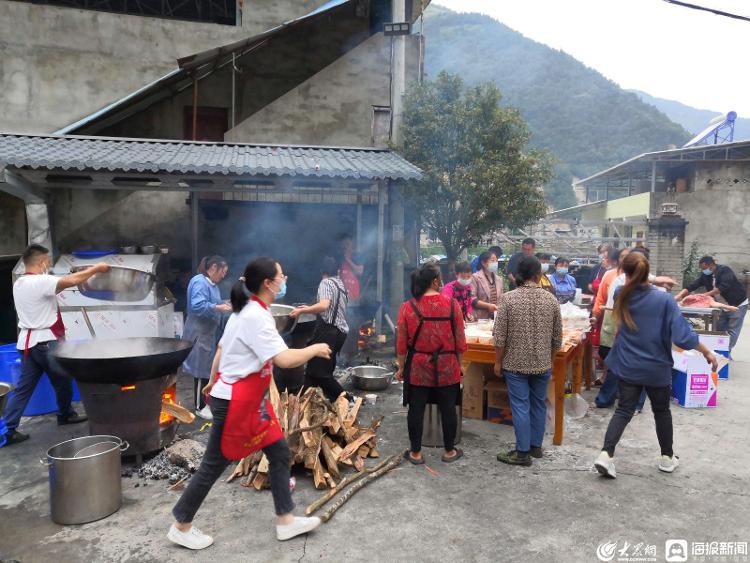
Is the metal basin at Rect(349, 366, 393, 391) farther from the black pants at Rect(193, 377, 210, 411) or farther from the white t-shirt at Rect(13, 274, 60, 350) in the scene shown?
the white t-shirt at Rect(13, 274, 60, 350)

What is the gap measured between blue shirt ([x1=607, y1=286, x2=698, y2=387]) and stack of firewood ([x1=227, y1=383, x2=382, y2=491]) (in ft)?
8.40

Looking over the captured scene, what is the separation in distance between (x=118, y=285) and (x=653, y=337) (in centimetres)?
727

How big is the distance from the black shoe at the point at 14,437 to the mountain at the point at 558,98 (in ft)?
131

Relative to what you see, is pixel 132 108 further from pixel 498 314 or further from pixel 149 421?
pixel 498 314

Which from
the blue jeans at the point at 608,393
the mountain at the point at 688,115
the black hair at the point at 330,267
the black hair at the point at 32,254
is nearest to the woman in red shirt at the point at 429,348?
the black hair at the point at 330,267

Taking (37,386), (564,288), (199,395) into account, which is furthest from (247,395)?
(564,288)

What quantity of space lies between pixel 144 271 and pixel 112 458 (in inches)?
187

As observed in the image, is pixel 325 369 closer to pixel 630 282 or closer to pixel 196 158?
pixel 630 282

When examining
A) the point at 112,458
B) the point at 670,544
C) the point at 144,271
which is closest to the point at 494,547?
the point at 670,544

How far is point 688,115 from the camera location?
454 ft

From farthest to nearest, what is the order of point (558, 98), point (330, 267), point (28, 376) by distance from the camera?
point (558, 98), point (330, 267), point (28, 376)

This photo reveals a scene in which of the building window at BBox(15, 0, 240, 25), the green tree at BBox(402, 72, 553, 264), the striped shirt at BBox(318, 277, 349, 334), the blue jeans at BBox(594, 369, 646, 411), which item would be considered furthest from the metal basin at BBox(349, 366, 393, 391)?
the building window at BBox(15, 0, 240, 25)

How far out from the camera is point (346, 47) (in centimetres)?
1284

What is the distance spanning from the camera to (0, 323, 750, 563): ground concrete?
358 cm
